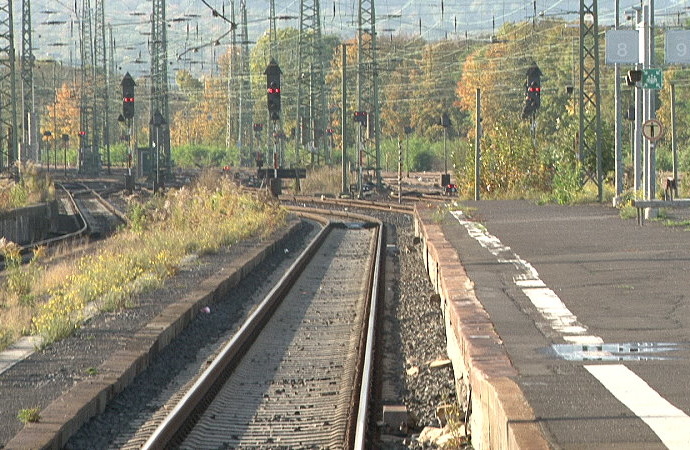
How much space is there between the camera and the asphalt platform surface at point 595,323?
277 inches

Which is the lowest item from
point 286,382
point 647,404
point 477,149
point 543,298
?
point 286,382

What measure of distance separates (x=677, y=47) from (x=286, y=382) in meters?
16.3

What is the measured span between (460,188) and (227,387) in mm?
29254

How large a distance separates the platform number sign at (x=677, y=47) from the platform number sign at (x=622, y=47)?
1.89ft

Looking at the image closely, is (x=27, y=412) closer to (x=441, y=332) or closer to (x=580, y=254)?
(x=441, y=332)

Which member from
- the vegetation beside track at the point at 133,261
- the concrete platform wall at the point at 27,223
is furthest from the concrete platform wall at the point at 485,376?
the concrete platform wall at the point at 27,223

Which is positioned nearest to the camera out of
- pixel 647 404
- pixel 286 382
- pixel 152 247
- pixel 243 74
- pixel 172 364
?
pixel 647 404

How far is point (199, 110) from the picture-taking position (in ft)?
461

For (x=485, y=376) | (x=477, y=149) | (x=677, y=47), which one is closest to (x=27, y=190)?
(x=477, y=149)

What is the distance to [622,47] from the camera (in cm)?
2531

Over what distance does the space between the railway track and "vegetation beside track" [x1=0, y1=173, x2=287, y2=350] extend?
1.85m

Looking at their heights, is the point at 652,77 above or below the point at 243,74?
below

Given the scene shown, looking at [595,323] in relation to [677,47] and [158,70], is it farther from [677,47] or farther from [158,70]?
[158,70]

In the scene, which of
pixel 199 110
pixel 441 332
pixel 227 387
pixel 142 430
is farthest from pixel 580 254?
pixel 199 110
